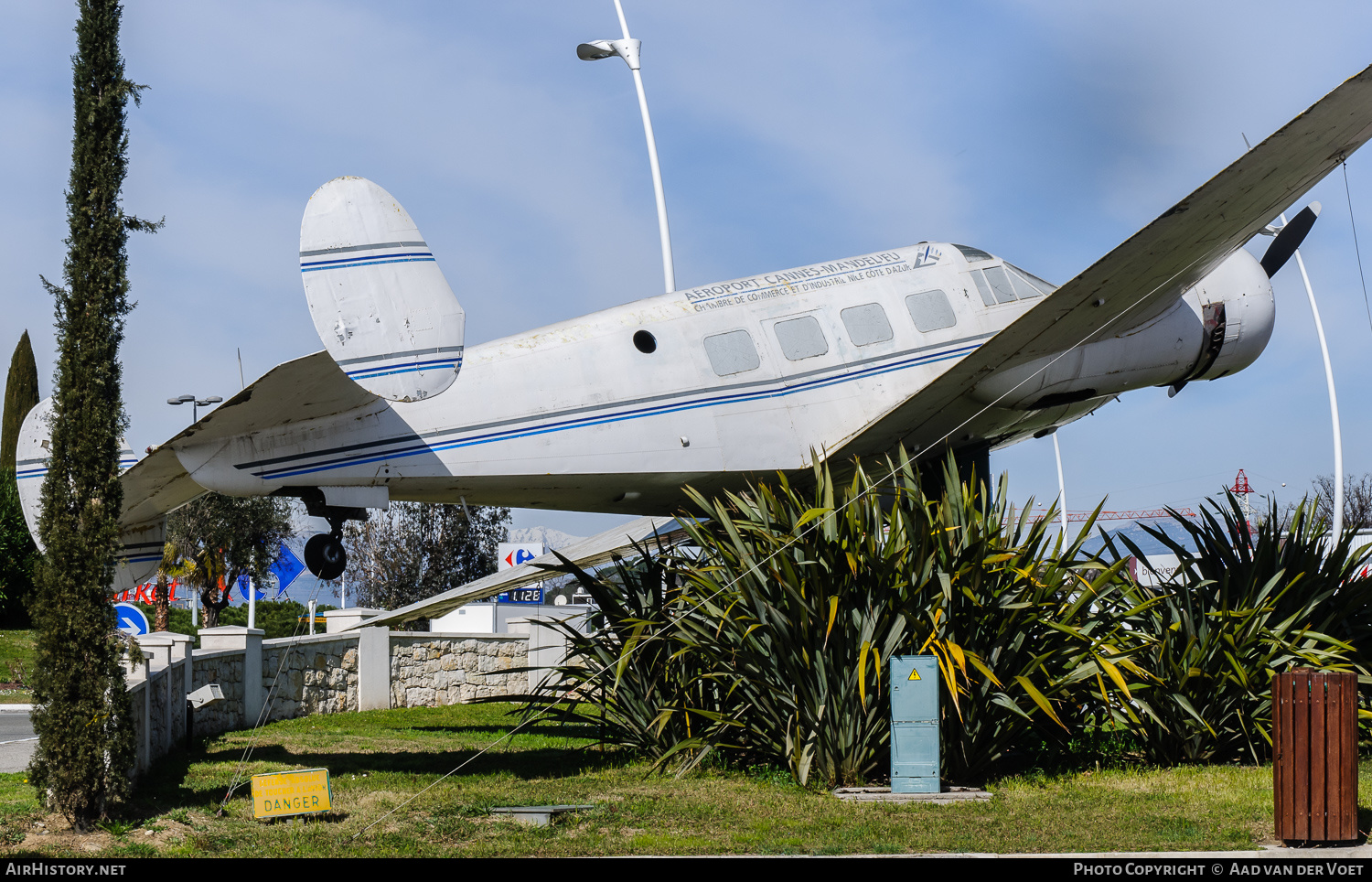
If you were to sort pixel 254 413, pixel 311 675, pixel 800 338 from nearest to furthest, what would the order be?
pixel 254 413 → pixel 800 338 → pixel 311 675

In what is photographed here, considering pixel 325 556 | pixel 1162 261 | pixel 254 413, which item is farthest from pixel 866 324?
pixel 254 413

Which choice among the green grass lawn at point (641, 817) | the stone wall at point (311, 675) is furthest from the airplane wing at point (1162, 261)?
the stone wall at point (311, 675)

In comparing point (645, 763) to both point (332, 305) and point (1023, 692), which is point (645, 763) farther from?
point (332, 305)

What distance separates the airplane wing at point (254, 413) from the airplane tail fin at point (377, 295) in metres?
0.30

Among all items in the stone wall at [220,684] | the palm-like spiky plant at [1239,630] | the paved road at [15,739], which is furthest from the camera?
the stone wall at [220,684]

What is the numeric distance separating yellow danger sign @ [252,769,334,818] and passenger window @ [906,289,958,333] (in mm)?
8157

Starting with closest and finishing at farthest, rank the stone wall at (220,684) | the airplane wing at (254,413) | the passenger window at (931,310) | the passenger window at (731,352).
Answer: the airplane wing at (254,413) < the passenger window at (731,352) < the passenger window at (931,310) < the stone wall at (220,684)

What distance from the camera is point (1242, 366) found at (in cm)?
1504

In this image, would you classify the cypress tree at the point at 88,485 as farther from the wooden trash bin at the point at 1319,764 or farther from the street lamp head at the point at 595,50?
the street lamp head at the point at 595,50

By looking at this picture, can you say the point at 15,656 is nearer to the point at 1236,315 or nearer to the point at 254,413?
the point at 254,413

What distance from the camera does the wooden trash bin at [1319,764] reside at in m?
7.68

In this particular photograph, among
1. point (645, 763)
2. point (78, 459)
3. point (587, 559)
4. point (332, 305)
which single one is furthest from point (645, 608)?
point (78, 459)

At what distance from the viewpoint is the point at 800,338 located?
13.1 metres

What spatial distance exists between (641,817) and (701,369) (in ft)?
16.4
